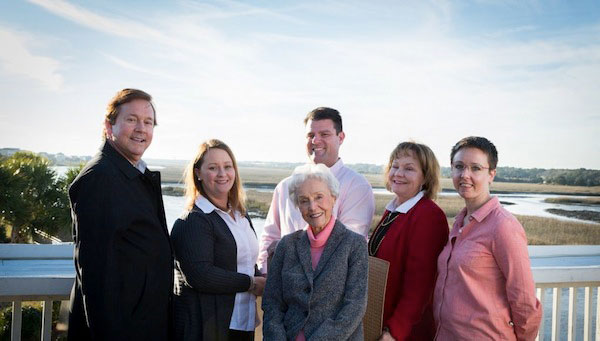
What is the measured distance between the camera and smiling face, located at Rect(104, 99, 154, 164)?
2.13 m

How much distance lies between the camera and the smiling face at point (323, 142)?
3039 millimetres

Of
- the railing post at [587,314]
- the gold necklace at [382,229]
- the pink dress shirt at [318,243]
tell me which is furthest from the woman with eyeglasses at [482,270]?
the railing post at [587,314]

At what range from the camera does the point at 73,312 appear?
6.64ft

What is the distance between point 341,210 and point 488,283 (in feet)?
3.02

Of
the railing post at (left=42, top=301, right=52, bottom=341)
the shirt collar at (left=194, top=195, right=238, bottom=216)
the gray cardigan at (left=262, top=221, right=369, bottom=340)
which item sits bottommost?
the railing post at (left=42, top=301, right=52, bottom=341)

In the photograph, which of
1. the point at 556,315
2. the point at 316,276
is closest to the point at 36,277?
the point at 316,276

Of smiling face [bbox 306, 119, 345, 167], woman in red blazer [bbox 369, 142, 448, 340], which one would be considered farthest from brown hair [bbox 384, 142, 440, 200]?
smiling face [bbox 306, 119, 345, 167]

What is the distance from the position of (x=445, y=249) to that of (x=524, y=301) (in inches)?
15.4

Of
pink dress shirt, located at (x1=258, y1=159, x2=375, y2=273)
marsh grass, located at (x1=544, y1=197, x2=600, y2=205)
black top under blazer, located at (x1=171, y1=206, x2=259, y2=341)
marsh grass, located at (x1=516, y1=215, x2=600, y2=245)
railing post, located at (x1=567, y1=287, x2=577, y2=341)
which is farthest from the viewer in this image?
marsh grass, located at (x1=516, y1=215, x2=600, y2=245)

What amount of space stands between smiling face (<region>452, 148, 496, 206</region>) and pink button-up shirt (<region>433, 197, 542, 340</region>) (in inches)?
2.7

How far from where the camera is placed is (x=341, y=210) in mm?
2811

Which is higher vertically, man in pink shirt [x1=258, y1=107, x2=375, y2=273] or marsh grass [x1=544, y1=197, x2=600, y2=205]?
man in pink shirt [x1=258, y1=107, x2=375, y2=273]

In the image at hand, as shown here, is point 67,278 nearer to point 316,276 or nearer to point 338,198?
point 316,276

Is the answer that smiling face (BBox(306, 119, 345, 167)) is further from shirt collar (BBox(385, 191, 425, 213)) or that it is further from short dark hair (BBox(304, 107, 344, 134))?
shirt collar (BBox(385, 191, 425, 213))
